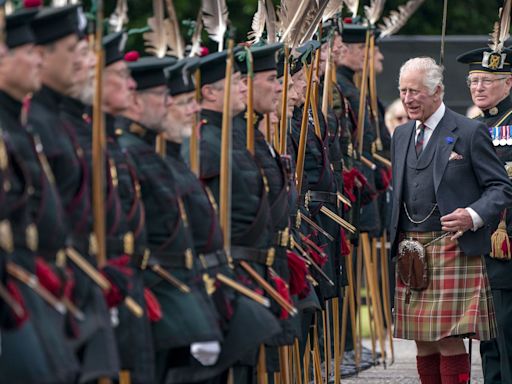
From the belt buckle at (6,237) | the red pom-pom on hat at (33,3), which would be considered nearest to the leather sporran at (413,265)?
the red pom-pom on hat at (33,3)

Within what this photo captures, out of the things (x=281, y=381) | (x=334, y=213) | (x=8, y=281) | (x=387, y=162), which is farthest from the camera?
(x=387, y=162)

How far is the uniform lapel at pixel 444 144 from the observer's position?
9570 millimetres

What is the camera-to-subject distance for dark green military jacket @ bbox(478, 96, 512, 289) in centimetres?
1038

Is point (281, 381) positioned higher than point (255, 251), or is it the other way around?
point (255, 251)

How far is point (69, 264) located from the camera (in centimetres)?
626

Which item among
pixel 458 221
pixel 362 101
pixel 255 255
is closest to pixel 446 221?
pixel 458 221

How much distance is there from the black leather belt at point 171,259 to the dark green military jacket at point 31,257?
3.72ft

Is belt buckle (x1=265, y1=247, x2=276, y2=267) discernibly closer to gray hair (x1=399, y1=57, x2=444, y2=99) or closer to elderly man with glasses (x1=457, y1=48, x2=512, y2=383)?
gray hair (x1=399, y1=57, x2=444, y2=99)

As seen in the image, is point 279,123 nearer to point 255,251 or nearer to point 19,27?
point 255,251

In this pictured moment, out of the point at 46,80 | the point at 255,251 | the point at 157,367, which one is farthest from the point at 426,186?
the point at 46,80

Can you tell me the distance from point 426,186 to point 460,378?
106 cm

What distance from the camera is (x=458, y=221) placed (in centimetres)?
939

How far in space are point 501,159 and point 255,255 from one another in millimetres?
2681

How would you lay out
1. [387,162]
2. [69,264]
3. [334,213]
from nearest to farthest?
[69,264] → [334,213] → [387,162]
